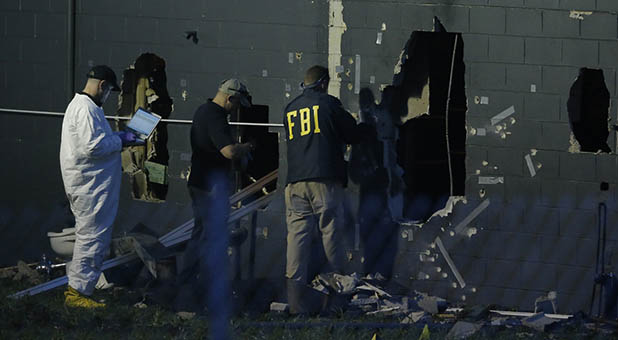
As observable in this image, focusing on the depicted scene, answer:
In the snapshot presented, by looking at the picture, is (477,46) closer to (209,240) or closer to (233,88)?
(233,88)

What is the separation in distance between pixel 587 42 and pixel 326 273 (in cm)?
318

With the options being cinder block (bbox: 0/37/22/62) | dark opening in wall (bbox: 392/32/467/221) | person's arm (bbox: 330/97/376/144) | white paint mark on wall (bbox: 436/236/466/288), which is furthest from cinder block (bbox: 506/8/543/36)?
cinder block (bbox: 0/37/22/62)

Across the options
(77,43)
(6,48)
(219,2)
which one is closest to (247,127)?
(219,2)

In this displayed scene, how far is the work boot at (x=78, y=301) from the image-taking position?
7.89 m

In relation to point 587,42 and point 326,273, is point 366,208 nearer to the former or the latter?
point 326,273

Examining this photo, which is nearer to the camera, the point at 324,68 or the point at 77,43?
the point at 324,68

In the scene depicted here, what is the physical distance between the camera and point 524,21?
9055 mm

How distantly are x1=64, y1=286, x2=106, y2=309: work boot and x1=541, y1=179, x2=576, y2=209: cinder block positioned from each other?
13.4 feet

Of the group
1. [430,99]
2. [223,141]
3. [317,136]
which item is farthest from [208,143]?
[430,99]

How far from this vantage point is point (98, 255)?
805cm

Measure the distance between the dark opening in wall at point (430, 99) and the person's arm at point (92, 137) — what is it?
2.75 meters

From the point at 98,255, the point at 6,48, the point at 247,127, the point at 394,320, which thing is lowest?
the point at 394,320

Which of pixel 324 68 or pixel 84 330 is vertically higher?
pixel 324 68

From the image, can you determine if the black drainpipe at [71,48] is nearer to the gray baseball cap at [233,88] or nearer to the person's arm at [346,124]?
the gray baseball cap at [233,88]
